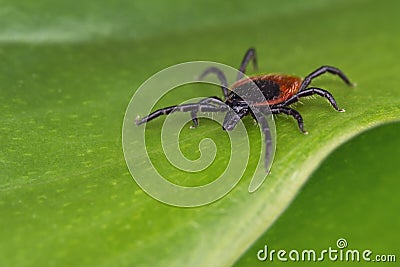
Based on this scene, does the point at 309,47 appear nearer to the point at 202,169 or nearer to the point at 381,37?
the point at 381,37

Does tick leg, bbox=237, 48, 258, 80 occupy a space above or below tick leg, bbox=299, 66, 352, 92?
above

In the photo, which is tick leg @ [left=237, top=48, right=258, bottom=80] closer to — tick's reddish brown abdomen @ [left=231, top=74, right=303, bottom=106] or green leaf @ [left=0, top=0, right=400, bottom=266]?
green leaf @ [left=0, top=0, right=400, bottom=266]

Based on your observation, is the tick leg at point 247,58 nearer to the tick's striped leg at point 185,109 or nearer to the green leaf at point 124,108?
the green leaf at point 124,108

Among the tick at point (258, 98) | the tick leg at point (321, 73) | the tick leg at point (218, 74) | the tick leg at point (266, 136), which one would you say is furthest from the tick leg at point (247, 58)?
the tick leg at point (266, 136)

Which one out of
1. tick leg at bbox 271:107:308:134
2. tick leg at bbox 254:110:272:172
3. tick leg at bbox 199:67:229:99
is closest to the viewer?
tick leg at bbox 254:110:272:172

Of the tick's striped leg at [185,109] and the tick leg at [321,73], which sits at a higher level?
the tick leg at [321,73]

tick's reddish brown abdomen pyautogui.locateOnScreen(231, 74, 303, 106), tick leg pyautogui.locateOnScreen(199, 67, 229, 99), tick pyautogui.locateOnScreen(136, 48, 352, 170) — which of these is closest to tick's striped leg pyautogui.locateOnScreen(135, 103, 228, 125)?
tick pyautogui.locateOnScreen(136, 48, 352, 170)

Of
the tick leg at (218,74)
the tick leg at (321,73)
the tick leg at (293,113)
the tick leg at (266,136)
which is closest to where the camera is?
the tick leg at (266,136)

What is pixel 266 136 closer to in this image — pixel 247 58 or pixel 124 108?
pixel 124 108
